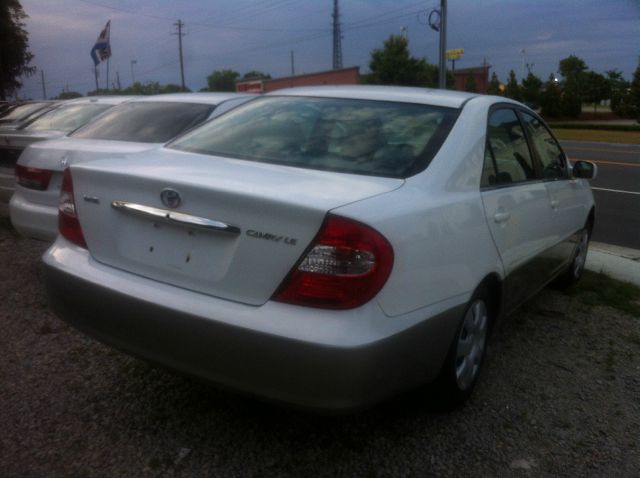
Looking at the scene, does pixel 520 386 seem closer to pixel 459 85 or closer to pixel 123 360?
pixel 123 360

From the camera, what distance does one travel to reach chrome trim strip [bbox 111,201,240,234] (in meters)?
2.69

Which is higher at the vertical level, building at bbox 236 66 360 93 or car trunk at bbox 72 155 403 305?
building at bbox 236 66 360 93

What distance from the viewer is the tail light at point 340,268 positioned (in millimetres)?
2541

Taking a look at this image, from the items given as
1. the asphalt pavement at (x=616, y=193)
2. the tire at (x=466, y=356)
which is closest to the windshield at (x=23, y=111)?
the asphalt pavement at (x=616, y=193)

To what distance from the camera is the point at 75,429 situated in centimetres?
316

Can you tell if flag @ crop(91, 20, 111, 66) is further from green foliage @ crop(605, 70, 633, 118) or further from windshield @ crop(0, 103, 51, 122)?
green foliage @ crop(605, 70, 633, 118)

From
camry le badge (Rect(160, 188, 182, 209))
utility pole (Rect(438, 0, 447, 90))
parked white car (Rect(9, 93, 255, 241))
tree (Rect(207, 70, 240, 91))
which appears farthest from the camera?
tree (Rect(207, 70, 240, 91))

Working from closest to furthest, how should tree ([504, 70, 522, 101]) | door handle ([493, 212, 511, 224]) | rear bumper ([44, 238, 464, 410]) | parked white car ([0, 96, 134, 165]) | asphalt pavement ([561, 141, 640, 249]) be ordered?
rear bumper ([44, 238, 464, 410])
door handle ([493, 212, 511, 224])
parked white car ([0, 96, 134, 165])
asphalt pavement ([561, 141, 640, 249])
tree ([504, 70, 522, 101])

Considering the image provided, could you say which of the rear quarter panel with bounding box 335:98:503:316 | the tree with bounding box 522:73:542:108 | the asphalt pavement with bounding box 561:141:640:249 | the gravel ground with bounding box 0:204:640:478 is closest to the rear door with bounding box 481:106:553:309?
the rear quarter panel with bounding box 335:98:503:316

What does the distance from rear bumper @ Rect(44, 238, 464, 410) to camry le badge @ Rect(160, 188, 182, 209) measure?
0.33 metres

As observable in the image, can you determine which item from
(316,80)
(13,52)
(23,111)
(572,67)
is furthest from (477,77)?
Result: (23,111)

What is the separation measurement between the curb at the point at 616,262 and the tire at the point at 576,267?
58 centimetres

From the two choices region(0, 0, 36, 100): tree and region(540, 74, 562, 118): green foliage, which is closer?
region(0, 0, 36, 100): tree

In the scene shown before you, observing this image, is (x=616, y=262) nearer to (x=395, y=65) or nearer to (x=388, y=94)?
(x=388, y=94)
